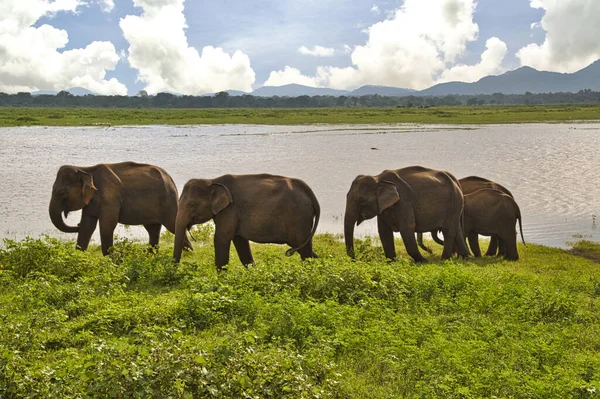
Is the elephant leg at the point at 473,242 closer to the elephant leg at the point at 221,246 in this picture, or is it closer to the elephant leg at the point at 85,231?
the elephant leg at the point at 221,246

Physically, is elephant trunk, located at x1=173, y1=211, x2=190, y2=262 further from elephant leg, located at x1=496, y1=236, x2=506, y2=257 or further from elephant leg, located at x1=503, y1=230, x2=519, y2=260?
elephant leg, located at x1=496, y1=236, x2=506, y2=257

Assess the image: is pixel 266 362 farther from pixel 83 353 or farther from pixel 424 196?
pixel 424 196

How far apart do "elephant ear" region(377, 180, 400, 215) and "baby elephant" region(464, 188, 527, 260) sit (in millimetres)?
3027

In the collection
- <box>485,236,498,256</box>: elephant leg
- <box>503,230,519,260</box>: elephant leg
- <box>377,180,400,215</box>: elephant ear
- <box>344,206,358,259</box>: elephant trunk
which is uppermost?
<box>377,180,400,215</box>: elephant ear

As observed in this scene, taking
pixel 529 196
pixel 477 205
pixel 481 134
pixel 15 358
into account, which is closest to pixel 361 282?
pixel 15 358

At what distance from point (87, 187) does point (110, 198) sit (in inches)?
24.0

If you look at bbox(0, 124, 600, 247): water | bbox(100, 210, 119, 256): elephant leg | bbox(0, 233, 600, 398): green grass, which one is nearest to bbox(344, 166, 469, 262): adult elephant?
bbox(0, 233, 600, 398): green grass

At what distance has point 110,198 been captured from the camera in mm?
14383

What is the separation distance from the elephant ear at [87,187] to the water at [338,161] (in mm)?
5538

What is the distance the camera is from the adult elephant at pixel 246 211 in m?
12.9

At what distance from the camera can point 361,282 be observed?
1072 cm

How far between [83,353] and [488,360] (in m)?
5.22

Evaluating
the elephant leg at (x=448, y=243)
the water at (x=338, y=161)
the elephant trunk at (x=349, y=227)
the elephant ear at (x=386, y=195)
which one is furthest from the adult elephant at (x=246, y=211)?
the water at (x=338, y=161)

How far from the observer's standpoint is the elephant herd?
42.7 ft
